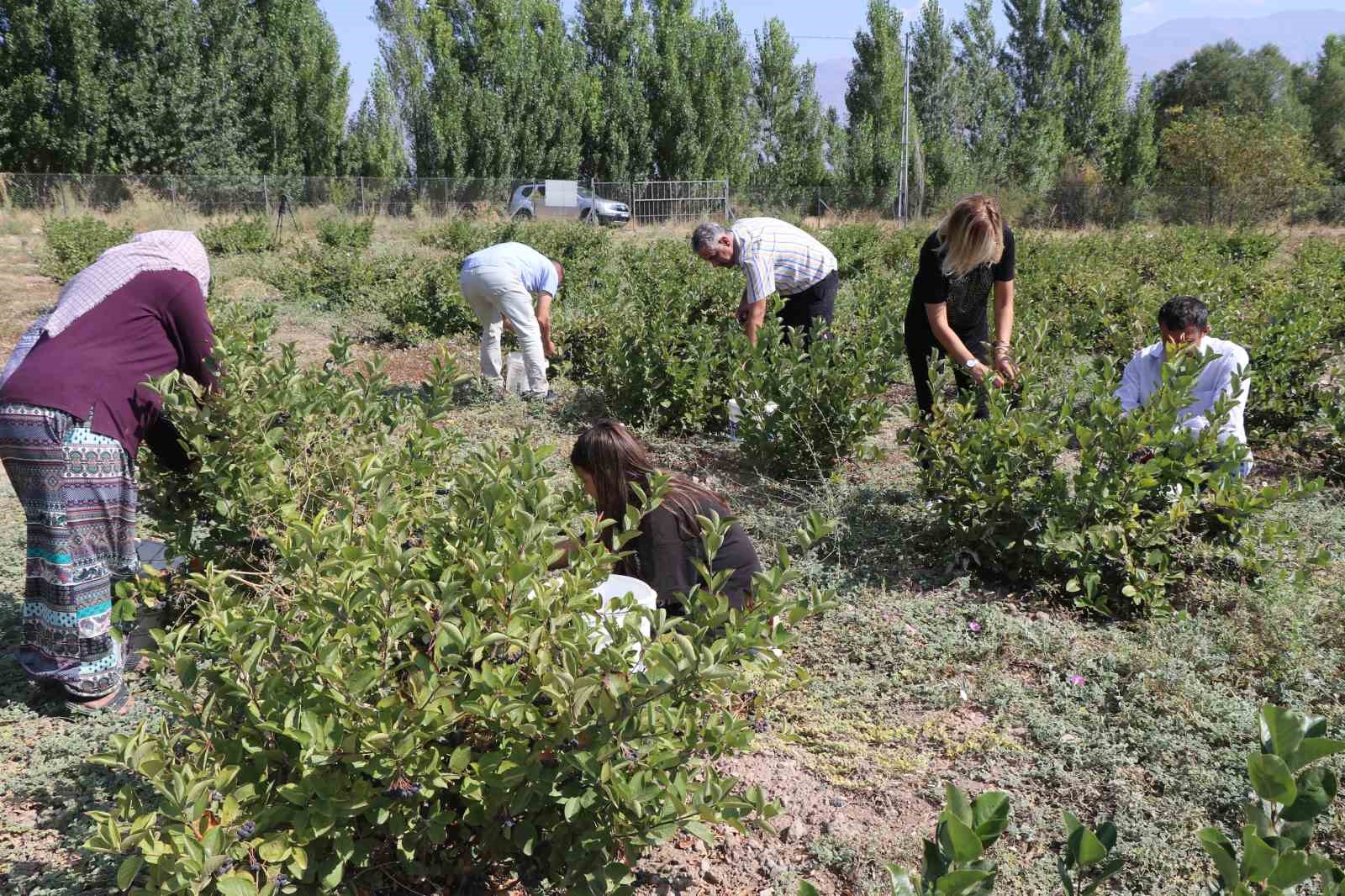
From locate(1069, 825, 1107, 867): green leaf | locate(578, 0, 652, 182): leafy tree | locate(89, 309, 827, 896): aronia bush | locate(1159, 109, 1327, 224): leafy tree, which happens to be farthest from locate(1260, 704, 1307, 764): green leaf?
locate(578, 0, 652, 182): leafy tree

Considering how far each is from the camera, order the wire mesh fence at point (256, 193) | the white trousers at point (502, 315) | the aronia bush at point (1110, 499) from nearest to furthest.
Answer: the aronia bush at point (1110, 499), the white trousers at point (502, 315), the wire mesh fence at point (256, 193)

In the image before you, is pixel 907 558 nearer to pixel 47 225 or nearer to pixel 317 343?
pixel 317 343

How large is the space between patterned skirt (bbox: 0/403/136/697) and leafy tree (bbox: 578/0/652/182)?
93.4 ft

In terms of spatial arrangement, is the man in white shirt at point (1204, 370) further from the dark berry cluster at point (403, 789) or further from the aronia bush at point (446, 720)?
the dark berry cluster at point (403, 789)

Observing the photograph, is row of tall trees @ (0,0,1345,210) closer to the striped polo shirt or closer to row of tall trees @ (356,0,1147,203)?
row of tall trees @ (356,0,1147,203)

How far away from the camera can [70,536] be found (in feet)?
8.77

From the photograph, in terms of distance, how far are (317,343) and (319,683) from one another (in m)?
7.81

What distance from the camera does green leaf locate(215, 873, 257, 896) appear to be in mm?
1445

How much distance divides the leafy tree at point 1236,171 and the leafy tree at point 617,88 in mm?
15456

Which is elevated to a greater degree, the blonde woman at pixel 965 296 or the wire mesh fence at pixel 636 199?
the wire mesh fence at pixel 636 199

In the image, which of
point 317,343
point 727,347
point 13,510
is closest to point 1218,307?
point 727,347

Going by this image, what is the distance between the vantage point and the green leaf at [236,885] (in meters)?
1.45

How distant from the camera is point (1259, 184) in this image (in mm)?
24000

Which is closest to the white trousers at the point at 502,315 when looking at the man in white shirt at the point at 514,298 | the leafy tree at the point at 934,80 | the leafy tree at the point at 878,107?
the man in white shirt at the point at 514,298
